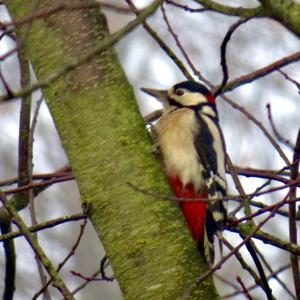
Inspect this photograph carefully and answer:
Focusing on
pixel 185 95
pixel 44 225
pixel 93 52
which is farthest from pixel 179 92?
pixel 93 52

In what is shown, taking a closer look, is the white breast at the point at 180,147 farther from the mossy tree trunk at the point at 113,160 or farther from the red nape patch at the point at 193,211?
→ the mossy tree trunk at the point at 113,160

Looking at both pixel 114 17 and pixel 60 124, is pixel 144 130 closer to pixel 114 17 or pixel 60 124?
pixel 60 124

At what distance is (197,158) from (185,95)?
1.44ft

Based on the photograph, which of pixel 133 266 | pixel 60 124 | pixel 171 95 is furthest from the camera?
pixel 171 95

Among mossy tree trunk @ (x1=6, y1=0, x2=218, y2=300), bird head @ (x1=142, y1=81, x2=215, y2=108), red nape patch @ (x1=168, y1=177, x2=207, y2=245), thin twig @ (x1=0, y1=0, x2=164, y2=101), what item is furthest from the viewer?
bird head @ (x1=142, y1=81, x2=215, y2=108)

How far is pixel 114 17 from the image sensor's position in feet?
46.6

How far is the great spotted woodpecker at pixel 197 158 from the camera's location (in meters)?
3.81

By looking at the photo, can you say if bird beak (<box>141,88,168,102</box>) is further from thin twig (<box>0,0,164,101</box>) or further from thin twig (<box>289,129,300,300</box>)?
thin twig (<box>0,0,164,101</box>)

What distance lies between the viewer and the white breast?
152 inches

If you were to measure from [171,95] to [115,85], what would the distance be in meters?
1.18

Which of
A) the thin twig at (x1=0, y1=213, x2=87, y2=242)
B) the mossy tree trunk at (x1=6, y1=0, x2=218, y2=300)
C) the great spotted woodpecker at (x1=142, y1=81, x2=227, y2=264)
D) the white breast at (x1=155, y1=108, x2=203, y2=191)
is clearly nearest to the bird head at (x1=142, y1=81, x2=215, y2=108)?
the great spotted woodpecker at (x1=142, y1=81, x2=227, y2=264)

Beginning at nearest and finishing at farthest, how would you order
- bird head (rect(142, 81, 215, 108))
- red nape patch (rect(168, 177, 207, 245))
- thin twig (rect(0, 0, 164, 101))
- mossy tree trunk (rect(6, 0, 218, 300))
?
thin twig (rect(0, 0, 164, 101))
mossy tree trunk (rect(6, 0, 218, 300))
red nape patch (rect(168, 177, 207, 245))
bird head (rect(142, 81, 215, 108))

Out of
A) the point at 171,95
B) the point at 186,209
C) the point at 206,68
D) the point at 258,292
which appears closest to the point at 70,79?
the point at 186,209

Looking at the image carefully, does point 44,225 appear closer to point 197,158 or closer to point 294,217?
point 294,217
